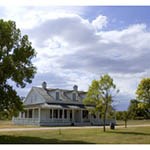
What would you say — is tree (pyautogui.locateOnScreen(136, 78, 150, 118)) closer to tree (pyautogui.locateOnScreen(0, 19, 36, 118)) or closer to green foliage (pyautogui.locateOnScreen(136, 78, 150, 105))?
green foliage (pyautogui.locateOnScreen(136, 78, 150, 105))

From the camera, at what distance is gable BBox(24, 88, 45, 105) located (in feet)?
155

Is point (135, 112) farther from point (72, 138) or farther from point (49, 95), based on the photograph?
point (72, 138)

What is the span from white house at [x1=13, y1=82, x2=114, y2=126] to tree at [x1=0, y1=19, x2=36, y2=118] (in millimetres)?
21424

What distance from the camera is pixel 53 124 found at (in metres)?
44.6

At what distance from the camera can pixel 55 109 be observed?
152 ft

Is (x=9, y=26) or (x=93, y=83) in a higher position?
(x=9, y=26)

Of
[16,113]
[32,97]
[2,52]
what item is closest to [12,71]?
[2,52]

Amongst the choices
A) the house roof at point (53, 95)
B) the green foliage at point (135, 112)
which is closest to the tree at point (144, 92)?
the house roof at point (53, 95)

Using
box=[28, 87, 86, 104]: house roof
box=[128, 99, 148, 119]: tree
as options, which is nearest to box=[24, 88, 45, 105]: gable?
box=[28, 87, 86, 104]: house roof

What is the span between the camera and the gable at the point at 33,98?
47281 millimetres

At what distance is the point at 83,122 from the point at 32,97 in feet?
24.4

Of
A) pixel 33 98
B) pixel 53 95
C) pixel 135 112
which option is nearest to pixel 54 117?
pixel 53 95

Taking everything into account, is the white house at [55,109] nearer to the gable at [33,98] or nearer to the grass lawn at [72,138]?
the gable at [33,98]

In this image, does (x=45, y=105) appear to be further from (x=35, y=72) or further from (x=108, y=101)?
(x=35, y=72)
